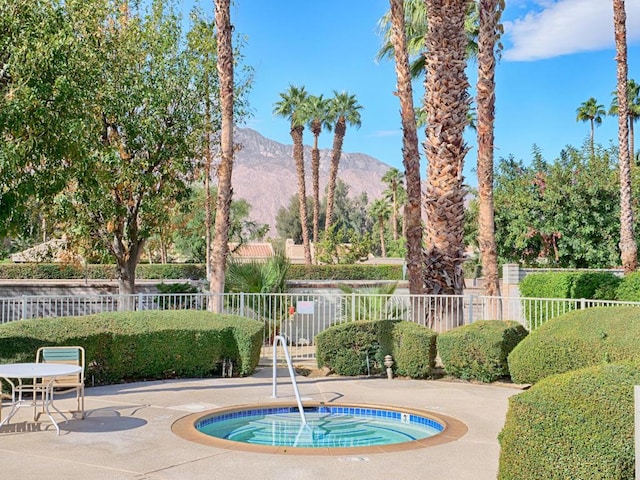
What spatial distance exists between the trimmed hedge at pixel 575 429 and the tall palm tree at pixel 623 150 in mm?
19764

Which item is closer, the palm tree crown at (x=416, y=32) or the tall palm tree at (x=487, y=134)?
the tall palm tree at (x=487, y=134)

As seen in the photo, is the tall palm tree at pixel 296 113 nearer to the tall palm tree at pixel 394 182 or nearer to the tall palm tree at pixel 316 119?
the tall palm tree at pixel 316 119

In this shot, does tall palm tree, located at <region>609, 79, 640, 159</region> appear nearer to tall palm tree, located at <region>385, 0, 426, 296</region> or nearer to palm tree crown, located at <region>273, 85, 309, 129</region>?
palm tree crown, located at <region>273, 85, 309, 129</region>

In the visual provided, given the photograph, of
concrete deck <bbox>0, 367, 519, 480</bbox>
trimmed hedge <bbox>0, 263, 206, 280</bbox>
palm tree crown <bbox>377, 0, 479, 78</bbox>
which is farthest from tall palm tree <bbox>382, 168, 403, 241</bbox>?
concrete deck <bbox>0, 367, 519, 480</bbox>

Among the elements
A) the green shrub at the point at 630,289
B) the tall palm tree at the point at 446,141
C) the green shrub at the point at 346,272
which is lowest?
the green shrub at the point at 630,289

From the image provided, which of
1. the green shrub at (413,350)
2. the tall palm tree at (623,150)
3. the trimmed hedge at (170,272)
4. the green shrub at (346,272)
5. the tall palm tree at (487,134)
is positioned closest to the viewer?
the green shrub at (413,350)

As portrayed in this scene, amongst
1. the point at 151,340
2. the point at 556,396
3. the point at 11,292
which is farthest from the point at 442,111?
the point at 11,292

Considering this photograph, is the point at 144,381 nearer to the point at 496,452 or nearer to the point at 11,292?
the point at 496,452

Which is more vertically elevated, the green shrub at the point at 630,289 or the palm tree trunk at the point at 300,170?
the palm tree trunk at the point at 300,170

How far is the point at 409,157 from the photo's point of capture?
19.0 meters

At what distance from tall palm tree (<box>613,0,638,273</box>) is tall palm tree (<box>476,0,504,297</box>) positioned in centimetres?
686

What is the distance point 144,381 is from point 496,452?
728 cm

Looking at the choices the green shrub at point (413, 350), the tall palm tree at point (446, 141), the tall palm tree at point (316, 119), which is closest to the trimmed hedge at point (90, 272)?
the tall palm tree at point (316, 119)

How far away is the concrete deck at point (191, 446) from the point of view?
7.15 meters
